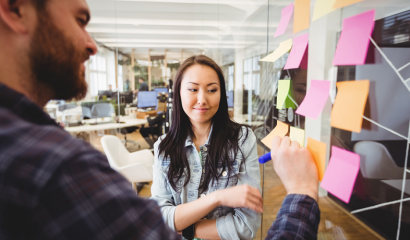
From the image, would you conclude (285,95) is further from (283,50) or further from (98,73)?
(98,73)

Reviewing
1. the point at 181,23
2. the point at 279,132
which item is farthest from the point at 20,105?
the point at 181,23

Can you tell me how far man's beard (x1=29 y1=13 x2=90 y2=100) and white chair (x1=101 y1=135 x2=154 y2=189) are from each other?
2.08 m

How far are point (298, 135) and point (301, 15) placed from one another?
0.43 metres

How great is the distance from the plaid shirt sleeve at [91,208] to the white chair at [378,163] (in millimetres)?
1118

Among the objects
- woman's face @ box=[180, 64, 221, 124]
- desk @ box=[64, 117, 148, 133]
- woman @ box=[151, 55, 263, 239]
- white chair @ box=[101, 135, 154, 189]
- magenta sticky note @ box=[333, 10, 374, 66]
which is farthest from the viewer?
desk @ box=[64, 117, 148, 133]

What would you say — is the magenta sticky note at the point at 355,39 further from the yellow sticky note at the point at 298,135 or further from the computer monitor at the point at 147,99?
the computer monitor at the point at 147,99

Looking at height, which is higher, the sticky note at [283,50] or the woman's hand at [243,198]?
the sticky note at [283,50]

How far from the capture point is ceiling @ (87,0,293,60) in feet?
14.4

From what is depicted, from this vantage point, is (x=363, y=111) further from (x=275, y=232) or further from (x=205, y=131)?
(x=205, y=131)

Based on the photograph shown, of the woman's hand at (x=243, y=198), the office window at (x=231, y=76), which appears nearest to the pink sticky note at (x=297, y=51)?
the woman's hand at (x=243, y=198)

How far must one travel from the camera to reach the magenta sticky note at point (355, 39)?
1.71ft

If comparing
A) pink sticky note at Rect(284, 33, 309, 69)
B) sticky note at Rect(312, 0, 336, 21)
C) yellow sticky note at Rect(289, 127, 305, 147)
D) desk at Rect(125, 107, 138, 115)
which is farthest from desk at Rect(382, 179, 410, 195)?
desk at Rect(125, 107, 138, 115)

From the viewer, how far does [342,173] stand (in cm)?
59

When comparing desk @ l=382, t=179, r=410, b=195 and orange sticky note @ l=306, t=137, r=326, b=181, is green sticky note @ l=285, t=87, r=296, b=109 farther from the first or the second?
desk @ l=382, t=179, r=410, b=195
